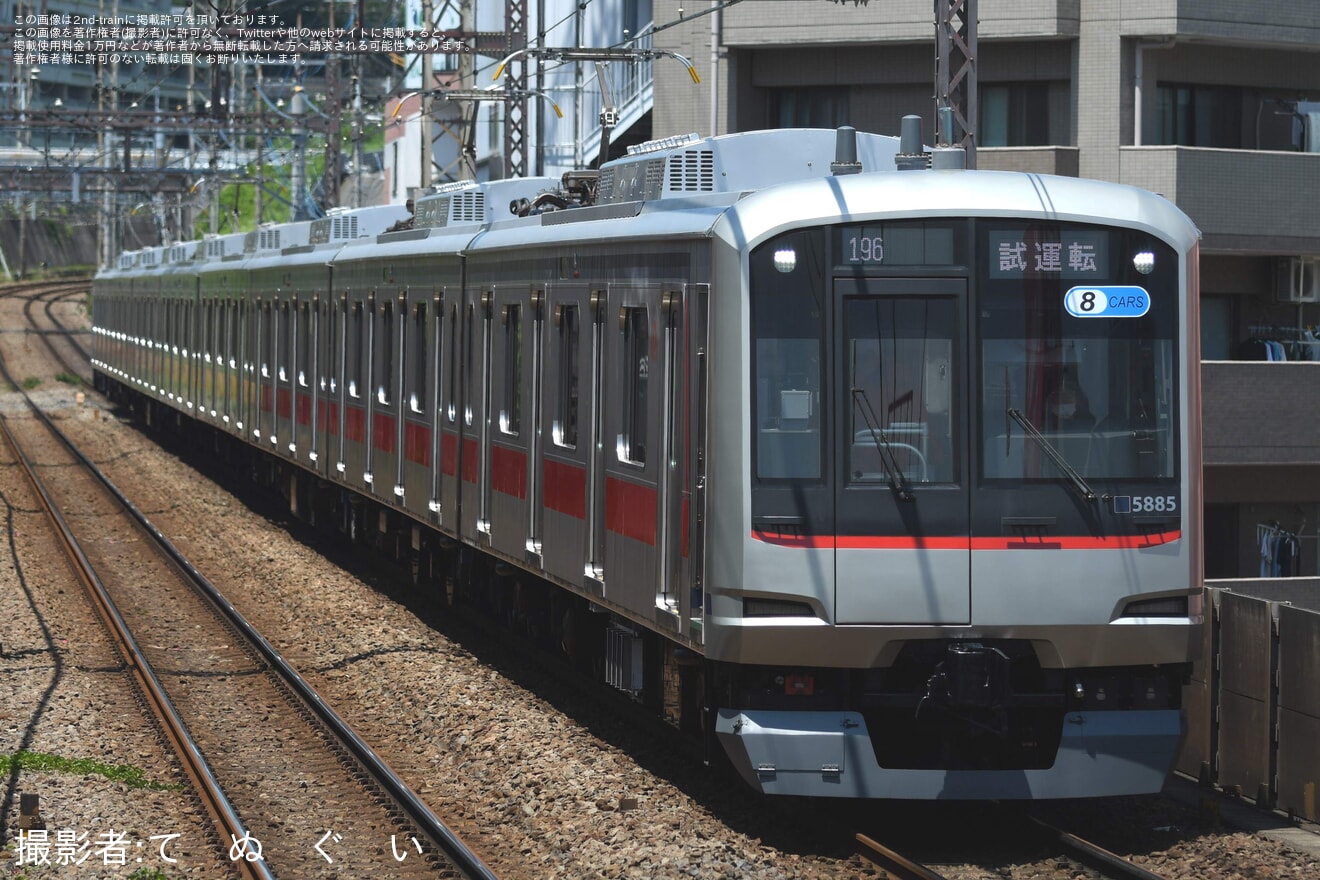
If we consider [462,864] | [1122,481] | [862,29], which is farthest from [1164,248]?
[862,29]

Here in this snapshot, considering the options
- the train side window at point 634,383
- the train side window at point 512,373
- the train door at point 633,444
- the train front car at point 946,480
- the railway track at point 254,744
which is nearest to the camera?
the train front car at point 946,480

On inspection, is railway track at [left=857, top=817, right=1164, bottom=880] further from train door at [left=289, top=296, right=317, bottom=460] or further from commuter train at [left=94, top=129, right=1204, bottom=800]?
train door at [left=289, top=296, right=317, bottom=460]

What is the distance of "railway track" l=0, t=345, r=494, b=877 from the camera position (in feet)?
28.0

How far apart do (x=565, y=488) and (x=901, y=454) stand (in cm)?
304

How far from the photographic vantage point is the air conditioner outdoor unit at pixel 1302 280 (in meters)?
19.7

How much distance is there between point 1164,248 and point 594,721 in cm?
443

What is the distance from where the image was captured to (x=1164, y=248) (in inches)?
328

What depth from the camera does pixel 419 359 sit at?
1462 cm

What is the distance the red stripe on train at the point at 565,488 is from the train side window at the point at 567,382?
135mm

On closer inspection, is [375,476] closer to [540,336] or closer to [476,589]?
[476,589]

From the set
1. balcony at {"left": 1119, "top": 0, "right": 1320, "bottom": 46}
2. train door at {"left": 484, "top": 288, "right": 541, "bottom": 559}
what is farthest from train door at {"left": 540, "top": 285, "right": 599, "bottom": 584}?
balcony at {"left": 1119, "top": 0, "right": 1320, "bottom": 46}

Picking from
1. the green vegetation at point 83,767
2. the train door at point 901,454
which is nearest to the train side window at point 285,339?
the green vegetation at point 83,767

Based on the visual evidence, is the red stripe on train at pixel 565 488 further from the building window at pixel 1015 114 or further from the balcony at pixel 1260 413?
the building window at pixel 1015 114

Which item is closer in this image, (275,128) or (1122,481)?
(1122,481)
